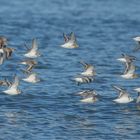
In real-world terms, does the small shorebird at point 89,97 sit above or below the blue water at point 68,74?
above

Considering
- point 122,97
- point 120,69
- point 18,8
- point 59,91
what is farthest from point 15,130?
point 18,8

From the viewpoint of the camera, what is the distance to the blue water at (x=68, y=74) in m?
30.7

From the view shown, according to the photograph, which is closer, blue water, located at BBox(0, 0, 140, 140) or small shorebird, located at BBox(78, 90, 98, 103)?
blue water, located at BBox(0, 0, 140, 140)

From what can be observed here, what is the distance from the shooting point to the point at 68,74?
1666 inches

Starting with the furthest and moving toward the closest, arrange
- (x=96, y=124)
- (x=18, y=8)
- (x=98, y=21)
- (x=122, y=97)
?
(x=18, y=8) < (x=98, y=21) < (x=122, y=97) < (x=96, y=124)

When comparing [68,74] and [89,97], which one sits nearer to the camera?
[89,97]

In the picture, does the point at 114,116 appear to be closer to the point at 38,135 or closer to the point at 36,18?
the point at 38,135

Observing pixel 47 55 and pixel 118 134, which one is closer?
pixel 118 134

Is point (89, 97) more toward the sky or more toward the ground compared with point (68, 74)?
more toward the sky

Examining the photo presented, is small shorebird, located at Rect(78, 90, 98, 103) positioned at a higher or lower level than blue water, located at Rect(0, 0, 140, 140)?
higher

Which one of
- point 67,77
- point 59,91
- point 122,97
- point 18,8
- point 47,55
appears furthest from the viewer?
point 18,8

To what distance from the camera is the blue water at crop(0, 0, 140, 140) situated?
3066cm

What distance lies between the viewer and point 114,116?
32.9 metres

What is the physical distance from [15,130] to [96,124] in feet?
10.3
